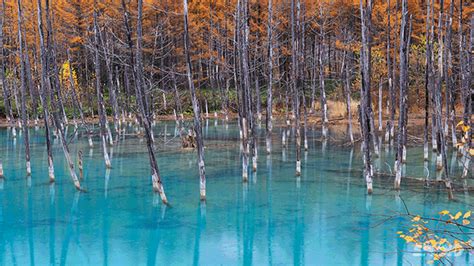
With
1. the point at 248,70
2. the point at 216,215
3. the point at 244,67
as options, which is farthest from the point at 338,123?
the point at 216,215

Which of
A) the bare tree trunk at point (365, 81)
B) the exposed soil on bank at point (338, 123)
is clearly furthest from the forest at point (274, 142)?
the exposed soil on bank at point (338, 123)

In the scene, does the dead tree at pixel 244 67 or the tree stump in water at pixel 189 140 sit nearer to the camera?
the dead tree at pixel 244 67

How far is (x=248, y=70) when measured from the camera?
66.3ft

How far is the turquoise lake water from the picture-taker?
39.7 ft

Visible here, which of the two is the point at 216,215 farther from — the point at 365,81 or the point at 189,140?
the point at 189,140

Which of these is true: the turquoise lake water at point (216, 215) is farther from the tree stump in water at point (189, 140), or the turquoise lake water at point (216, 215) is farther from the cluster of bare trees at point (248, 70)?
the tree stump in water at point (189, 140)

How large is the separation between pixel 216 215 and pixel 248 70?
22.3ft

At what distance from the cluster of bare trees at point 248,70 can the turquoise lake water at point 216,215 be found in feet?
2.86

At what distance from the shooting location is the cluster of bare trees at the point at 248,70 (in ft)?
53.3

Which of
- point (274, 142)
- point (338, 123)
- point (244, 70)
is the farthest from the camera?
point (338, 123)

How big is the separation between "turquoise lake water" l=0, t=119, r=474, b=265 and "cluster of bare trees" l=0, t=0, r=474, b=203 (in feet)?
2.86

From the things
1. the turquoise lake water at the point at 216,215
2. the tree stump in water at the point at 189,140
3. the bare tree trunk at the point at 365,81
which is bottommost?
the turquoise lake water at the point at 216,215

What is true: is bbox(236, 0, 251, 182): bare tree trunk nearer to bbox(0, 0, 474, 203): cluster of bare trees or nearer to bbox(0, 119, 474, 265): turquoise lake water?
bbox(0, 0, 474, 203): cluster of bare trees

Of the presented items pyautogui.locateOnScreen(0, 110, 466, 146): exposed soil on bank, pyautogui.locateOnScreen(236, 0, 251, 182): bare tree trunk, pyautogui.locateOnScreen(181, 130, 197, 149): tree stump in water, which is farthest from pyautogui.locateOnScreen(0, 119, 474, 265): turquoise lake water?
pyautogui.locateOnScreen(0, 110, 466, 146): exposed soil on bank
